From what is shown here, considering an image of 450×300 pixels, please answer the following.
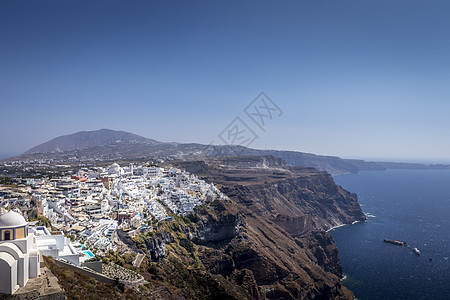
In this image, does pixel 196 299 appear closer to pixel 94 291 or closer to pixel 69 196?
pixel 94 291

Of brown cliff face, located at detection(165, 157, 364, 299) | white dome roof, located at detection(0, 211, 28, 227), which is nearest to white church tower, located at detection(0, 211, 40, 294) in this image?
white dome roof, located at detection(0, 211, 28, 227)

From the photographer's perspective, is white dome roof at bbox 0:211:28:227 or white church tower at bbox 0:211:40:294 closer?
white church tower at bbox 0:211:40:294

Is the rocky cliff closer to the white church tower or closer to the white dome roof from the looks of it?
the white church tower

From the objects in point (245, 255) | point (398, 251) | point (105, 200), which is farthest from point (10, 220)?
point (398, 251)

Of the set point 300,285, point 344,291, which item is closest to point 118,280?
point 300,285

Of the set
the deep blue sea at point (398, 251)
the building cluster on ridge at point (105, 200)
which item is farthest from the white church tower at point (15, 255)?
the deep blue sea at point (398, 251)

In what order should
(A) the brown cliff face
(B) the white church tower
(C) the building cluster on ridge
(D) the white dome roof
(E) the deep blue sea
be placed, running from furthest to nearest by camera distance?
(E) the deep blue sea
(A) the brown cliff face
(C) the building cluster on ridge
(D) the white dome roof
(B) the white church tower
